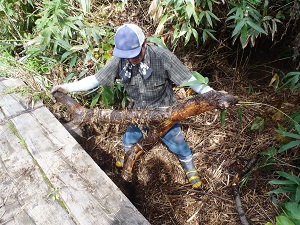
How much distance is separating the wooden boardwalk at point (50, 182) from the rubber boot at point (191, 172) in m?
0.98

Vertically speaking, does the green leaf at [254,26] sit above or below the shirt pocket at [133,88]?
above

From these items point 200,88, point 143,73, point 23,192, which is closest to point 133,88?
point 143,73

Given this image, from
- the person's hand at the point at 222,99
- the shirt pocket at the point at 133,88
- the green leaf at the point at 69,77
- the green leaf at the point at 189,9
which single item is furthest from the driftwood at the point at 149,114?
the green leaf at the point at 189,9

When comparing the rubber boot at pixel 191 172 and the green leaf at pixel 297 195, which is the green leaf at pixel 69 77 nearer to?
the rubber boot at pixel 191 172

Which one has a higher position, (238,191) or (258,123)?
(258,123)

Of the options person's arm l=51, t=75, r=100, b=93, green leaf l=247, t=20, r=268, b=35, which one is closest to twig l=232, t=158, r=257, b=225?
green leaf l=247, t=20, r=268, b=35

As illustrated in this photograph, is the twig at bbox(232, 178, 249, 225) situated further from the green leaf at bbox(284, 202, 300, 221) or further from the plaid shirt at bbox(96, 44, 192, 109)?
the plaid shirt at bbox(96, 44, 192, 109)

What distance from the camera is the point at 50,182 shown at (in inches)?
64.4

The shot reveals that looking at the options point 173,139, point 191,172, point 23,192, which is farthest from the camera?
point 191,172

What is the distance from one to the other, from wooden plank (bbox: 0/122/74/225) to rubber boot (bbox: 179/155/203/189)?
49.5 inches

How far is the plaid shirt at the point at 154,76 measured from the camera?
1.85 metres

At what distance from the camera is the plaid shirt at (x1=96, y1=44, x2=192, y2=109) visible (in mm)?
1849

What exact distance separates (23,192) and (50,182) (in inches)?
6.8

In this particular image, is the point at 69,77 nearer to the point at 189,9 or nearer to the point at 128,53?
the point at 128,53
